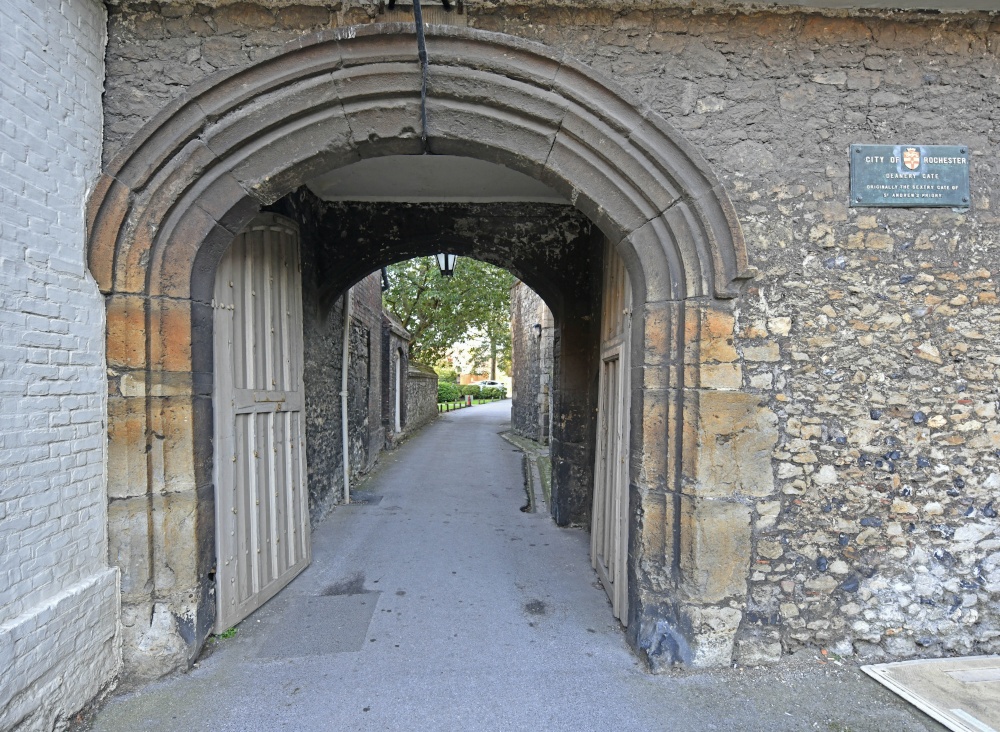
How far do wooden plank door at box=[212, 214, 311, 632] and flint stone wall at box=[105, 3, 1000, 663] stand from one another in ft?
4.76

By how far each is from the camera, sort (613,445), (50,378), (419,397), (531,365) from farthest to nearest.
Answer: (419,397) < (531,365) < (613,445) < (50,378)

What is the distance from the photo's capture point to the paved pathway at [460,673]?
255 cm

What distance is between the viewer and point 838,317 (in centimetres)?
295

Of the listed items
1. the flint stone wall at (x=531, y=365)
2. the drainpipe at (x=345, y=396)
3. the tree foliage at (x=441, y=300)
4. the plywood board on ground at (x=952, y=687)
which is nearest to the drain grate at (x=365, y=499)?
the drainpipe at (x=345, y=396)

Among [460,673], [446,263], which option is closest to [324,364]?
[446,263]

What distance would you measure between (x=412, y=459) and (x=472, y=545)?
5538 millimetres

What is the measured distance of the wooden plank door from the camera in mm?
3279

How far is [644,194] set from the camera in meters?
2.98

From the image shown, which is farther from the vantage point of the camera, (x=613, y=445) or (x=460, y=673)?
(x=613, y=445)

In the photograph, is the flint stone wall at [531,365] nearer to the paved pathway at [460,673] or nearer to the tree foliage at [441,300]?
the tree foliage at [441,300]

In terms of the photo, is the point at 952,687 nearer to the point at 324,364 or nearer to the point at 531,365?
the point at 324,364

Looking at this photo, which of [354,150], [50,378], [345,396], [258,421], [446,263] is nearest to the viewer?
[50,378]

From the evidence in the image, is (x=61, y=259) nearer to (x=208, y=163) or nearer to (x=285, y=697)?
(x=208, y=163)

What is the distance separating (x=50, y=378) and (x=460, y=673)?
265 cm
